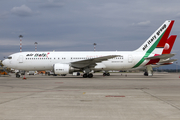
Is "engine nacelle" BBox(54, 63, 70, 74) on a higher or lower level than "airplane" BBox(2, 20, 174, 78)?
lower

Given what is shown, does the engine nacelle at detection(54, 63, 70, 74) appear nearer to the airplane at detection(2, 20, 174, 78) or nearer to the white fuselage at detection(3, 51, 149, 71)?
the airplane at detection(2, 20, 174, 78)

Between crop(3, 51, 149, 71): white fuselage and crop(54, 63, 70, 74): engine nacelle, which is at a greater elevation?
crop(3, 51, 149, 71): white fuselage

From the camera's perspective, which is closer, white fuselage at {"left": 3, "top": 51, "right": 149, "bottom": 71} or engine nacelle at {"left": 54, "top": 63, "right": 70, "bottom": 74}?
engine nacelle at {"left": 54, "top": 63, "right": 70, "bottom": 74}

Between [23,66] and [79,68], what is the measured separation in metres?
8.64

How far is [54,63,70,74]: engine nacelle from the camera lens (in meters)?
29.3

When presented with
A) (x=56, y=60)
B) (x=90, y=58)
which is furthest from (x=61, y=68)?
(x=90, y=58)

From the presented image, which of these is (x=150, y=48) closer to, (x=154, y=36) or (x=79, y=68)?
(x=154, y=36)

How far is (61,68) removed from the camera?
2936 centimetres

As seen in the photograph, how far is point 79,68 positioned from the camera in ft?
101

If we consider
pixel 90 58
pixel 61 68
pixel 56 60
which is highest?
Result: pixel 90 58

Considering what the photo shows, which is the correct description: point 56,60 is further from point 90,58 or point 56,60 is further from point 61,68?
point 90,58

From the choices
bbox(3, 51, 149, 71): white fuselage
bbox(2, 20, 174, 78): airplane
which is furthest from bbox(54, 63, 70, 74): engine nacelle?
bbox(3, 51, 149, 71): white fuselage

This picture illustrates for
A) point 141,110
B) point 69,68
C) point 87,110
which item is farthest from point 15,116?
point 69,68

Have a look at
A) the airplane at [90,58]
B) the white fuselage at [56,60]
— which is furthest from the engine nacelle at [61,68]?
the white fuselage at [56,60]
